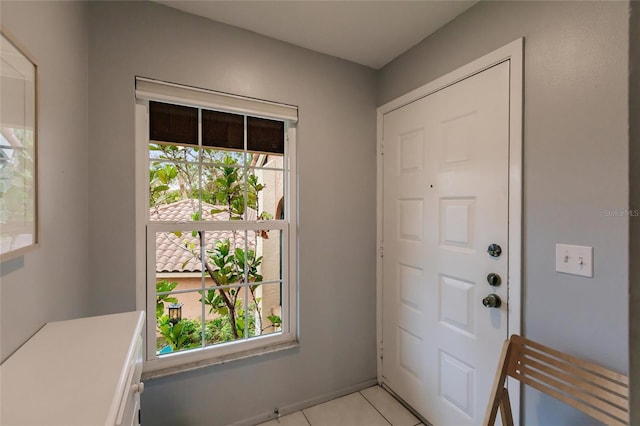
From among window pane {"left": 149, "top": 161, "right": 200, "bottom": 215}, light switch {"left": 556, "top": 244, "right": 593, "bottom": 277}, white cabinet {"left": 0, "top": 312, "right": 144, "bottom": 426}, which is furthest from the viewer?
window pane {"left": 149, "top": 161, "right": 200, "bottom": 215}

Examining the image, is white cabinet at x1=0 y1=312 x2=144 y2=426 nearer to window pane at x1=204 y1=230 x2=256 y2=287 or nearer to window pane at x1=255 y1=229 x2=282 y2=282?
window pane at x1=204 y1=230 x2=256 y2=287

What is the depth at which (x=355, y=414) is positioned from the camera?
71.7 inches

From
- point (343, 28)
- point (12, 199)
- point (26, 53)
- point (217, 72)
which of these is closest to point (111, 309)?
point (12, 199)

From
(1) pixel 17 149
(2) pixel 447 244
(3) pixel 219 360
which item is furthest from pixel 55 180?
(2) pixel 447 244

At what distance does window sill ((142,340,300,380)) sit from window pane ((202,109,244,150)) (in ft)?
4.08

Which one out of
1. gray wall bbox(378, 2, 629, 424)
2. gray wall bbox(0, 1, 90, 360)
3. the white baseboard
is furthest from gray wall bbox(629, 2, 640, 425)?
the white baseboard

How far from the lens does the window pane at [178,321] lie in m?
1.60

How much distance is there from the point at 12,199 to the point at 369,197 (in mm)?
1793

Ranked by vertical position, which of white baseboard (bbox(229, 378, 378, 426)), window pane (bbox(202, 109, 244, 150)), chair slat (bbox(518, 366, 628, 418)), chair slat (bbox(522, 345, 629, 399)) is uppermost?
window pane (bbox(202, 109, 244, 150))

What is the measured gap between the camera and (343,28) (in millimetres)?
1675

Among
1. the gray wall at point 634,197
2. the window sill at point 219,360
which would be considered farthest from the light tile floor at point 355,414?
the gray wall at point 634,197

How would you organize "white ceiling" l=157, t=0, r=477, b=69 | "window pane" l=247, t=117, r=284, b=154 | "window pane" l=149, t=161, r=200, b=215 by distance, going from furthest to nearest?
"window pane" l=247, t=117, r=284, b=154 → "window pane" l=149, t=161, r=200, b=215 → "white ceiling" l=157, t=0, r=477, b=69

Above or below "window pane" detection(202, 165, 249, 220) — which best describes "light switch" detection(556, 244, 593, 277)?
below

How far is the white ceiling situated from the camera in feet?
4.87
